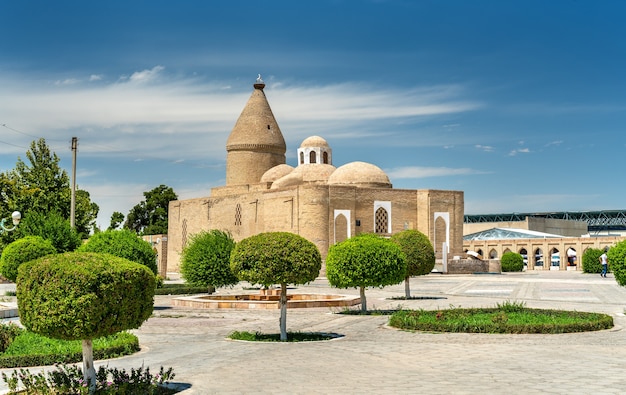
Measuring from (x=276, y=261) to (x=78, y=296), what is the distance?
5072 millimetres

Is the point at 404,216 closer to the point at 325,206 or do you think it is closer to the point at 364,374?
the point at 325,206

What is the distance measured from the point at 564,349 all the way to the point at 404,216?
119 ft

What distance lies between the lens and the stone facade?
43.8 m

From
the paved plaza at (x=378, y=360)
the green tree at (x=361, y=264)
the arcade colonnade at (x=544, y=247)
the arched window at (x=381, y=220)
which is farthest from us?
the arcade colonnade at (x=544, y=247)

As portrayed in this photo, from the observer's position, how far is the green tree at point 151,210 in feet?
226

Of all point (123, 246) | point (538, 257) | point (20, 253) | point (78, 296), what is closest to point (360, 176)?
point (538, 257)

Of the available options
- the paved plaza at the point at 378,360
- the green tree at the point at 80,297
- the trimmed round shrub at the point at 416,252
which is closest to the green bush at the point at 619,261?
the paved plaza at the point at 378,360

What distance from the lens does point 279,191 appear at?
46.1 metres

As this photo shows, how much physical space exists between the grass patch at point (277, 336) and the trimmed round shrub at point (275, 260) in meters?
0.94

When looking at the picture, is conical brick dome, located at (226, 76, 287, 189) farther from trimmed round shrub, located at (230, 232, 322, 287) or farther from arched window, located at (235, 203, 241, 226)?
trimmed round shrub, located at (230, 232, 322, 287)

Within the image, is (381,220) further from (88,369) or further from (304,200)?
(88,369)

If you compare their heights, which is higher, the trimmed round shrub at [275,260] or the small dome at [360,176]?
the small dome at [360,176]

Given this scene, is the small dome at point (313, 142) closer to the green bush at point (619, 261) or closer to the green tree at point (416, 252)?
the green tree at point (416, 252)

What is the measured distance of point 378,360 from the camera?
9.44 m
